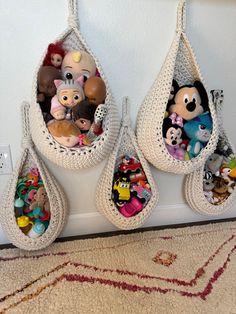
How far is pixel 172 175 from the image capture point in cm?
107

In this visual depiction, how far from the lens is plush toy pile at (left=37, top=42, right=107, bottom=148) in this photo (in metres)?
0.75

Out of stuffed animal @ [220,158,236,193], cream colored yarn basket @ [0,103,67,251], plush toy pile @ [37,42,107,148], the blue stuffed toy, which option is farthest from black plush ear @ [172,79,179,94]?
cream colored yarn basket @ [0,103,67,251]

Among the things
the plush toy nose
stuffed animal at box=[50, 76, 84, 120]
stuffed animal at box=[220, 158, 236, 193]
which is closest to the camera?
stuffed animal at box=[50, 76, 84, 120]

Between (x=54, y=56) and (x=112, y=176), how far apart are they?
39cm

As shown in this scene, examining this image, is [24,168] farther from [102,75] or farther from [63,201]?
[102,75]

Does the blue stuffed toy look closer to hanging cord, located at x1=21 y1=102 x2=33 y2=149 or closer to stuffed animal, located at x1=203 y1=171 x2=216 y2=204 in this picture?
stuffed animal, located at x1=203 y1=171 x2=216 y2=204

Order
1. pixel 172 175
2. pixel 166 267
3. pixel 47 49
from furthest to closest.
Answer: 1. pixel 172 175
2. pixel 166 267
3. pixel 47 49

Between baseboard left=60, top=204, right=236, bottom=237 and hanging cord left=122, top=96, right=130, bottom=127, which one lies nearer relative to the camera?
hanging cord left=122, top=96, right=130, bottom=127

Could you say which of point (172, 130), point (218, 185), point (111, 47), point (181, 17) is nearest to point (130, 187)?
point (172, 130)

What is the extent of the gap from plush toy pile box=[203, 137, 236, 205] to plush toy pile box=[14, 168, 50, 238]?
55cm

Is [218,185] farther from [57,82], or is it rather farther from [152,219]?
[57,82]

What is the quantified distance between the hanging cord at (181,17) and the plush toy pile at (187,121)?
16cm

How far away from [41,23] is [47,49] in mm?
95

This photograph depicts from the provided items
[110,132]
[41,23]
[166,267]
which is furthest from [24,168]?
[166,267]
